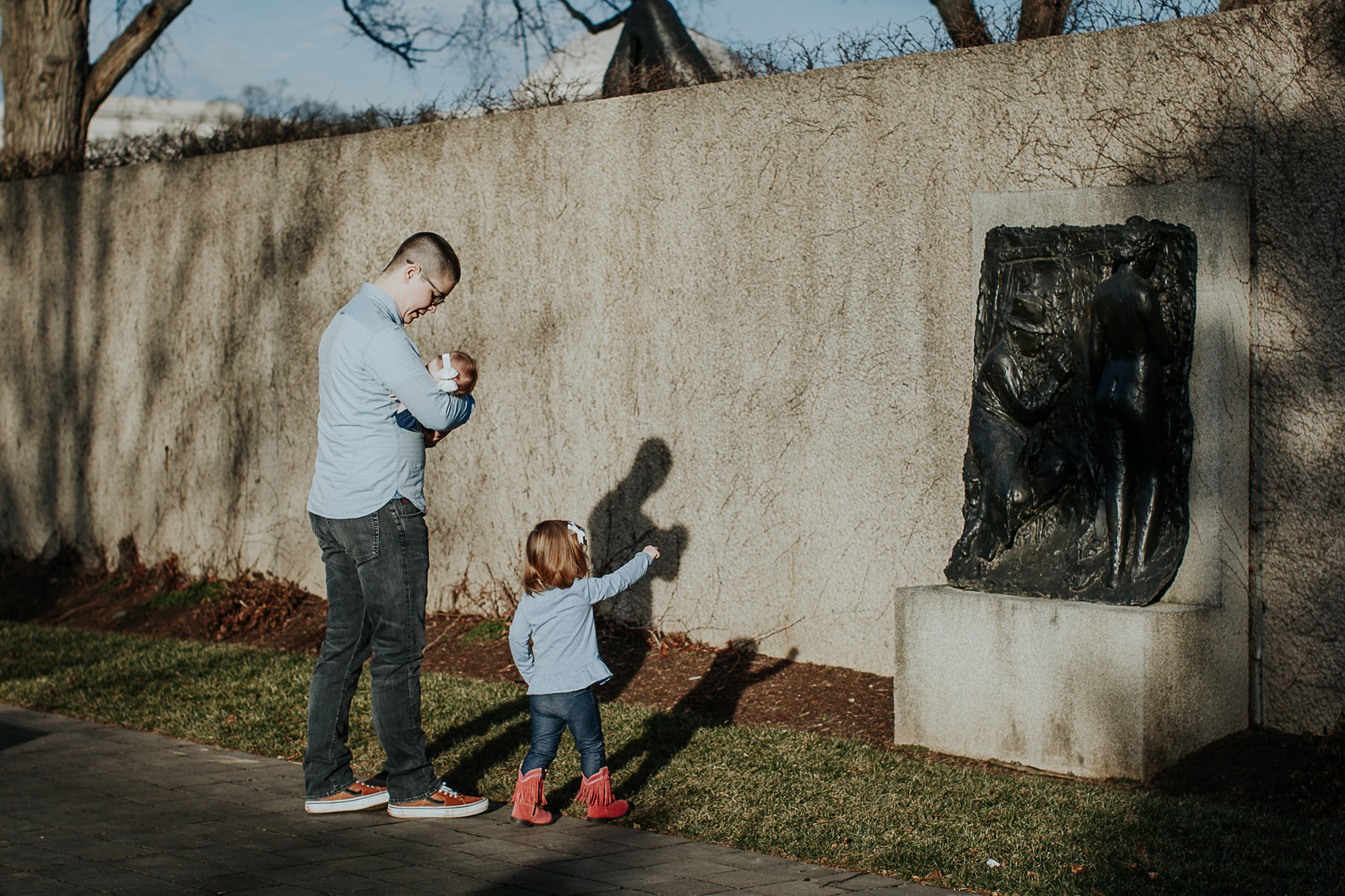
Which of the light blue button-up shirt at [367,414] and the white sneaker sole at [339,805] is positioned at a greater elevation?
the light blue button-up shirt at [367,414]

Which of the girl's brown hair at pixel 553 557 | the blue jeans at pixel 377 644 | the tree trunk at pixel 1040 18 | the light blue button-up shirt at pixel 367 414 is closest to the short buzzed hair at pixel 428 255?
the light blue button-up shirt at pixel 367 414

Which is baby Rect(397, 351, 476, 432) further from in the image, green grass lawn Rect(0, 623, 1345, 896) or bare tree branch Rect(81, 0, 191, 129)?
bare tree branch Rect(81, 0, 191, 129)

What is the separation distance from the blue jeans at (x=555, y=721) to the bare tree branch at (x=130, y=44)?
435 inches

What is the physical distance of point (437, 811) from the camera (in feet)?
15.4

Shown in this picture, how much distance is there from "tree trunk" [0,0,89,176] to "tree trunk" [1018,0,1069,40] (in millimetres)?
9384

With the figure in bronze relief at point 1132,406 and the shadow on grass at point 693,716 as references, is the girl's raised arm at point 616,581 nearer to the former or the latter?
the shadow on grass at point 693,716

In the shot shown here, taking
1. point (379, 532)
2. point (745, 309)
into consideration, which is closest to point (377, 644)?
point (379, 532)

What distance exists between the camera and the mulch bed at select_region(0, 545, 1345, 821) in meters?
4.97

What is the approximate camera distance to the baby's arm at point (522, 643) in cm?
466

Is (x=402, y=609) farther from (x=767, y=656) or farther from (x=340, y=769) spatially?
(x=767, y=656)

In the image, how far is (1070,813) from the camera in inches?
180

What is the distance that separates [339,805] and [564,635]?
1.13m

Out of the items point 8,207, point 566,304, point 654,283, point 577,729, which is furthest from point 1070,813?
point 8,207

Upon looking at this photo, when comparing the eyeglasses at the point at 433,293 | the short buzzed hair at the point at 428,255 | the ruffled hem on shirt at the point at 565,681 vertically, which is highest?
the short buzzed hair at the point at 428,255
